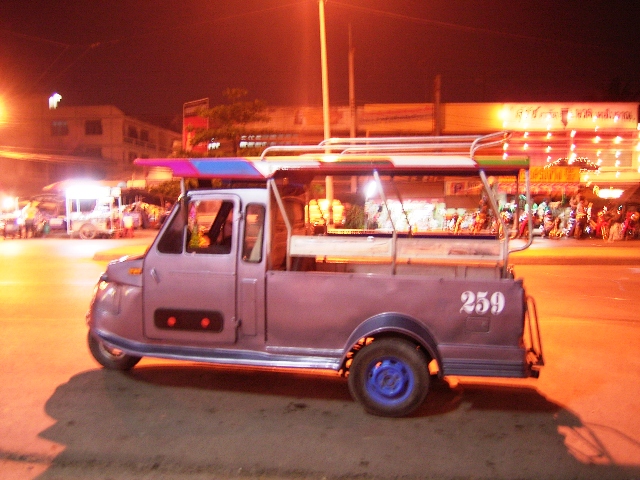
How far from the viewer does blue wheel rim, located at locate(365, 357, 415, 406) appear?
16.3 ft

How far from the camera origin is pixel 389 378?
4992mm

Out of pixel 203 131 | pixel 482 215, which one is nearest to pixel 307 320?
pixel 482 215

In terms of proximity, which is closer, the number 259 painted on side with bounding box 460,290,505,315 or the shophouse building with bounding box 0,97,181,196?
the number 259 painted on side with bounding box 460,290,505,315

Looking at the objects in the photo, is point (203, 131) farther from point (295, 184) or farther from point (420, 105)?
point (420, 105)

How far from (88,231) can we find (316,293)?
23.8 m

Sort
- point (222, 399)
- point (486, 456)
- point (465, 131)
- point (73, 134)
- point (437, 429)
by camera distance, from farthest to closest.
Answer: point (73, 134)
point (465, 131)
point (222, 399)
point (437, 429)
point (486, 456)

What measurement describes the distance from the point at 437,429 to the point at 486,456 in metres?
0.56

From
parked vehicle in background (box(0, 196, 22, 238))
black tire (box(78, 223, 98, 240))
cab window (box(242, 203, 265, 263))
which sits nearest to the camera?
cab window (box(242, 203, 265, 263))

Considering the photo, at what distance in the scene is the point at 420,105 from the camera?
1029 inches

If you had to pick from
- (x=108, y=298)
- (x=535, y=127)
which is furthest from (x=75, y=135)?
(x=108, y=298)

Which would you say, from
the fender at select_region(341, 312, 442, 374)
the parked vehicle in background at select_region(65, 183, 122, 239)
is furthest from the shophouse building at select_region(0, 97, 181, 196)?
the fender at select_region(341, 312, 442, 374)

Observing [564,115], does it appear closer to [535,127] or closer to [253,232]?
[535,127]

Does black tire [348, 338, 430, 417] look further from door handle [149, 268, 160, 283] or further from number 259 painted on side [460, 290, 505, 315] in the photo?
door handle [149, 268, 160, 283]

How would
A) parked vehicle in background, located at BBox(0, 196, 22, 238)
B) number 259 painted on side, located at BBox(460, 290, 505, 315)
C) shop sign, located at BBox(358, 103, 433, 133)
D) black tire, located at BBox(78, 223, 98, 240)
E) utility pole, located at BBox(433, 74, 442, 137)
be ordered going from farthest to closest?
1. parked vehicle in background, located at BBox(0, 196, 22, 238)
2. black tire, located at BBox(78, 223, 98, 240)
3. shop sign, located at BBox(358, 103, 433, 133)
4. utility pole, located at BBox(433, 74, 442, 137)
5. number 259 painted on side, located at BBox(460, 290, 505, 315)
